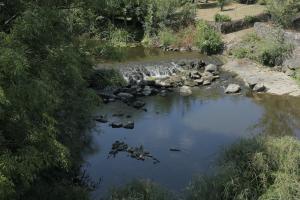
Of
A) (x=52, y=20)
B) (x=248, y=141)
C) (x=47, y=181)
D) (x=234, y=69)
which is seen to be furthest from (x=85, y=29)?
(x=234, y=69)

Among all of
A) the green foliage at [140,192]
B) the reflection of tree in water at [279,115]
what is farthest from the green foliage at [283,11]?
the green foliage at [140,192]

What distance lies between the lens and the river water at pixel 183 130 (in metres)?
18.4

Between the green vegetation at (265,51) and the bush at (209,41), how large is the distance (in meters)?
1.33

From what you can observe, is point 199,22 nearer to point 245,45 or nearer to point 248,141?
point 245,45

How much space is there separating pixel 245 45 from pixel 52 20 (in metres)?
24.1

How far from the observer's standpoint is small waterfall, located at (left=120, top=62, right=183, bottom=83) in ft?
99.3

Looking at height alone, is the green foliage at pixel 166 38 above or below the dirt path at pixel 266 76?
above

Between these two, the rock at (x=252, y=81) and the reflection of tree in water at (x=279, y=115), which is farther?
the rock at (x=252, y=81)

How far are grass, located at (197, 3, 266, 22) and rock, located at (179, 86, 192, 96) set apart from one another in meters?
12.0

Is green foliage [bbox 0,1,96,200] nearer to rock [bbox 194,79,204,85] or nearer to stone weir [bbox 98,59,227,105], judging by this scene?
stone weir [bbox 98,59,227,105]

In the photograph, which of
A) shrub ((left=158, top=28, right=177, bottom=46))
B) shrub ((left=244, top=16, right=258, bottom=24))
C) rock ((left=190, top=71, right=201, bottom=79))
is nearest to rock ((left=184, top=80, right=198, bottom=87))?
rock ((left=190, top=71, right=201, bottom=79))

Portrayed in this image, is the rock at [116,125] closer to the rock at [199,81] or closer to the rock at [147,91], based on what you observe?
the rock at [147,91]

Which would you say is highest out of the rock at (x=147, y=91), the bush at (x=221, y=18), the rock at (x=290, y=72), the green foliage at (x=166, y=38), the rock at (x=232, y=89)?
the bush at (x=221, y=18)

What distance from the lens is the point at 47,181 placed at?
13805 millimetres
